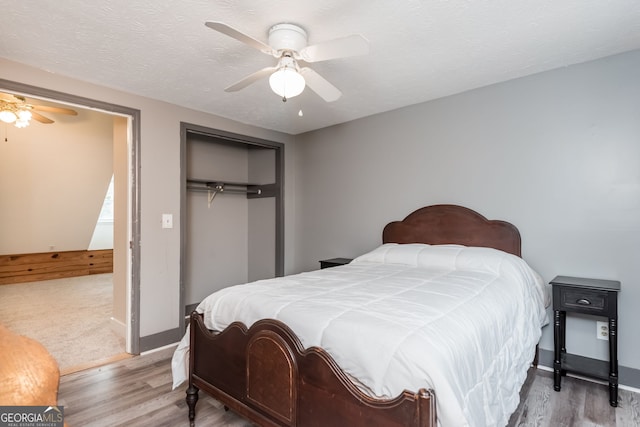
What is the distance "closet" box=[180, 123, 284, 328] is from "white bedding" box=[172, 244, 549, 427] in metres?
2.31

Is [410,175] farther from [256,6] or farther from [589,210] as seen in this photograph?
[256,6]

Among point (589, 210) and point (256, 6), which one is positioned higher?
point (256, 6)

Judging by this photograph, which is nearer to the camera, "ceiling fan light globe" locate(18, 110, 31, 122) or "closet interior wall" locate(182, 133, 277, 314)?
"ceiling fan light globe" locate(18, 110, 31, 122)

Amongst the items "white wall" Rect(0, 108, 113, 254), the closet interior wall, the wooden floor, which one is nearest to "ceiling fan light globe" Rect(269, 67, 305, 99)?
the wooden floor

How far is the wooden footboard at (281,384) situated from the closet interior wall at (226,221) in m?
2.55

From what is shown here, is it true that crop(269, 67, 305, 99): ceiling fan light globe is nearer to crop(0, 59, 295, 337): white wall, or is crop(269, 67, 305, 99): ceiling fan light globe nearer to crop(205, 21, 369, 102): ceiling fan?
crop(205, 21, 369, 102): ceiling fan

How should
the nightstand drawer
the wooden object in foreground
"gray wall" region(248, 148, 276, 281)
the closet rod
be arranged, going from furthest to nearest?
"gray wall" region(248, 148, 276, 281) < the closet rod < the nightstand drawer < the wooden object in foreground

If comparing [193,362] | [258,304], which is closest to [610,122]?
[258,304]

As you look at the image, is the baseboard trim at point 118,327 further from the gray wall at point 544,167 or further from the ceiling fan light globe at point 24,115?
the gray wall at point 544,167

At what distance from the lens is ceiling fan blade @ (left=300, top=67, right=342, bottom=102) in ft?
7.38

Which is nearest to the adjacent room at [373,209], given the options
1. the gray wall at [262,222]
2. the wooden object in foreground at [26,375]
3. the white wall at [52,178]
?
the wooden object in foreground at [26,375]

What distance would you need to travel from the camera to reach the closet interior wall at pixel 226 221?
14.5ft

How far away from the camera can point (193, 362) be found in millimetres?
2088

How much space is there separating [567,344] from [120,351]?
12.7 ft
